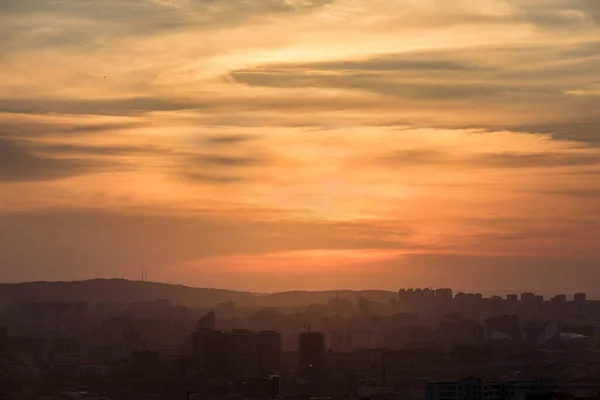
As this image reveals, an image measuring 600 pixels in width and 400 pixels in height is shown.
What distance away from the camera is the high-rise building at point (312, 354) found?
78.8 m

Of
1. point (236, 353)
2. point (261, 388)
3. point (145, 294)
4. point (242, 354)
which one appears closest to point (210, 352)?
point (236, 353)

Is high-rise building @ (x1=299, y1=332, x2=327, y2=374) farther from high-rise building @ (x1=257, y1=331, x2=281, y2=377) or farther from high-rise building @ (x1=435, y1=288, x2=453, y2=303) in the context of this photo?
high-rise building @ (x1=435, y1=288, x2=453, y2=303)

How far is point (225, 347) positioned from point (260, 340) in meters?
2.42

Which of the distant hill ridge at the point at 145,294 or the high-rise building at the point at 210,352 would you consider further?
the distant hill ridge at the point at 145,294

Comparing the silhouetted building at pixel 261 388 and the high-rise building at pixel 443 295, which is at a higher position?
the silhouetted building at pixel 261 388

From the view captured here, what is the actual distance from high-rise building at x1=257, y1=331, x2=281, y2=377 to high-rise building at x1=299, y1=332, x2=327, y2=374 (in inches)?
55.4

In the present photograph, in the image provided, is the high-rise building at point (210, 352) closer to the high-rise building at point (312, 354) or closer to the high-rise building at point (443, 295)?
the high-rise building at point (312, 354)

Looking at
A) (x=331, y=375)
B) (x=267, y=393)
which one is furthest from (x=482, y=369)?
(x=267, y=393)

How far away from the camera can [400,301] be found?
15775 cm

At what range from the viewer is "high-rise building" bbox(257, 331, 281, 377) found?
78438 millimetres

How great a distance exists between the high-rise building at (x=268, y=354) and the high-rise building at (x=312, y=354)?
4.62ft

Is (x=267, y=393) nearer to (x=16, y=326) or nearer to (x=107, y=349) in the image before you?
(x=107, y=349)

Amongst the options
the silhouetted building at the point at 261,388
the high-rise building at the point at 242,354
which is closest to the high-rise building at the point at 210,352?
the high-rise building at the point at 242,354

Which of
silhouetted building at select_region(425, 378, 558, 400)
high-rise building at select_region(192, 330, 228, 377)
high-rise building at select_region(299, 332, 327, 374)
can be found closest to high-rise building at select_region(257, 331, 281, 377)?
high-rise building at select_region(299, 332, 327, 374)
